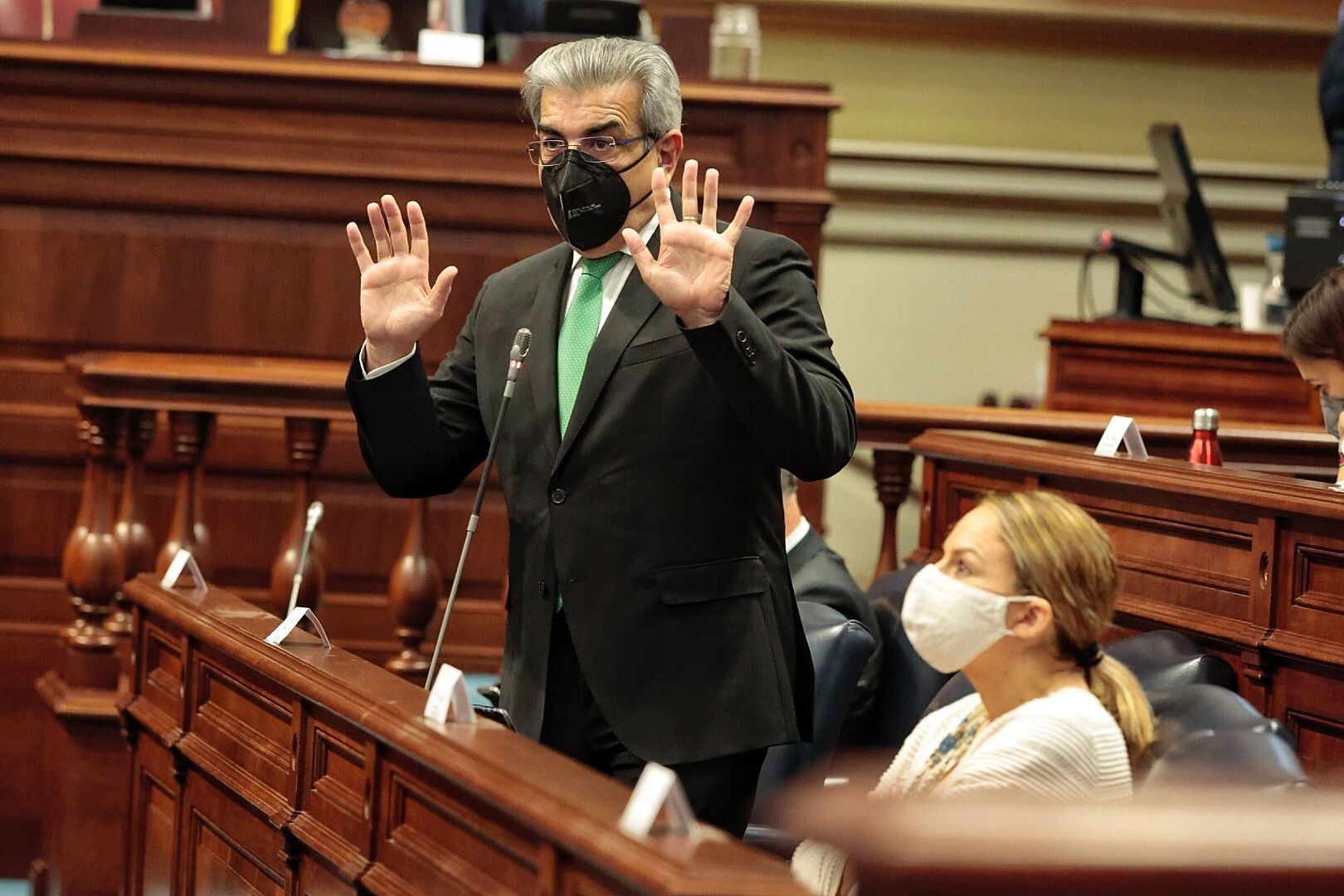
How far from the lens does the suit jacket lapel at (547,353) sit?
230 cm

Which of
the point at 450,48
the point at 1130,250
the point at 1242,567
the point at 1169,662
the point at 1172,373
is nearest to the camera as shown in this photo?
the point at 1169,662

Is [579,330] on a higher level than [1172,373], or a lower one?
higher

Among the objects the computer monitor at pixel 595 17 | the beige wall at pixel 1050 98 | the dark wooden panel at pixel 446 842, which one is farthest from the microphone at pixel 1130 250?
the dark wooden panel at pixel 446 842

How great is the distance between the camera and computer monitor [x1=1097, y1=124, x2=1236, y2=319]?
5.89 m

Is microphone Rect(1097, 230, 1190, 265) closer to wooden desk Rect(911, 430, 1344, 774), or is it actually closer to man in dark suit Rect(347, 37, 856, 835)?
wooden desk Rect(911, 430, 1344, 774)

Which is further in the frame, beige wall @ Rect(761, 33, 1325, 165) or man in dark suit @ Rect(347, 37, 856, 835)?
beige wall @ Rect(761, 33, 1325, 165)

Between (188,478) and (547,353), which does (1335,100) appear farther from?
(547,353)

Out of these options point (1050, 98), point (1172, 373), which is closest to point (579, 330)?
point (1172, 373)

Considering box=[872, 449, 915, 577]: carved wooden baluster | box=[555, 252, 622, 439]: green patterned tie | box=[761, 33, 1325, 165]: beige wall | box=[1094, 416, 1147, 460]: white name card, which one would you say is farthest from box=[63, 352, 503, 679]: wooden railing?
box=[761, 33, 1325, 165]: beige wall

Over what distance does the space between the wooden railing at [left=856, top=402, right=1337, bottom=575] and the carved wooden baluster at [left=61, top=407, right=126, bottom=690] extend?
A: 5.35 ft

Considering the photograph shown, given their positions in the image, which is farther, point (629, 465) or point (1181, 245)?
point (1181, 245)

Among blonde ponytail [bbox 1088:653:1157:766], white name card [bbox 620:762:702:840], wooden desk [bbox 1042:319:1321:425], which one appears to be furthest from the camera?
wooden desk [bbox 1042:319:1321:425]

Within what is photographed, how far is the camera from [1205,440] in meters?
3.28

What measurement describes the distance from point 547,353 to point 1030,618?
700mm
